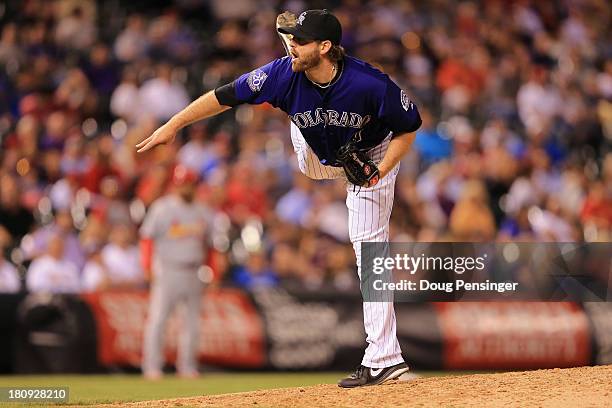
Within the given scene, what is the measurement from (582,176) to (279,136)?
13.2 ft

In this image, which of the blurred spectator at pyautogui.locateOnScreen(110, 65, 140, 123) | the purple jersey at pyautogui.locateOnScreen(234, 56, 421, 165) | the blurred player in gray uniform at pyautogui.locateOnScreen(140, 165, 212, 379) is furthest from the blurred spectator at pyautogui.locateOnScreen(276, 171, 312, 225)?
the purple jersey at pyautogui.locateOnScreen(234, 56, 421, 165)

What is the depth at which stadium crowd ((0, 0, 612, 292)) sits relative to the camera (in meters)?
13.5

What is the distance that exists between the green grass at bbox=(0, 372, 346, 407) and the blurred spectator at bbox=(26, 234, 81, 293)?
1061 mm

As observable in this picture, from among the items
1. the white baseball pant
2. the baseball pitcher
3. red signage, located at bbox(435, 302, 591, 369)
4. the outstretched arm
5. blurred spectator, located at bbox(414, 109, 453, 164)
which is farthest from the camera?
blurred spectator, located at bbox(414, 109, 453, 164)

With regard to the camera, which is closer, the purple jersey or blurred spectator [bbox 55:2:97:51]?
the purple jersey

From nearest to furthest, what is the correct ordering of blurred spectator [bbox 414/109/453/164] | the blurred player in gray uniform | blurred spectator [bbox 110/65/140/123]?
the blurred player in gray uniform → blurred spectator [bbox 110/65/140/123] → blurred spectator [bbox 414/109/453/164]

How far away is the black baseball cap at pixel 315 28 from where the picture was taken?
7023mm

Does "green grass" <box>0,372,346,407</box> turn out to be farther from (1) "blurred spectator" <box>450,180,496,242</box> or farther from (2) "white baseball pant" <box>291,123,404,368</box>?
(1) "blurred spectator" <box>450,180,496,242</box>

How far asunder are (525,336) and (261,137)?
4.45 metres

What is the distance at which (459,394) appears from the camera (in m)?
7.16

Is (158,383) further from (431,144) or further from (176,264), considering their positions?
(431,144)

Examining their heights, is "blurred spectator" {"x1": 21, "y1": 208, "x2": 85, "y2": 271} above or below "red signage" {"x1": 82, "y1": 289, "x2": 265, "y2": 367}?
above

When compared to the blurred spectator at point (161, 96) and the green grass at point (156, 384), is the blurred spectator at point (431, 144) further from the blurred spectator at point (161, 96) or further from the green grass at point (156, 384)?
the green grass at point (156, 384)

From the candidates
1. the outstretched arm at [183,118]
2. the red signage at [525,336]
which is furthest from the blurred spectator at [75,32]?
the outstretched arm at [183,118]
